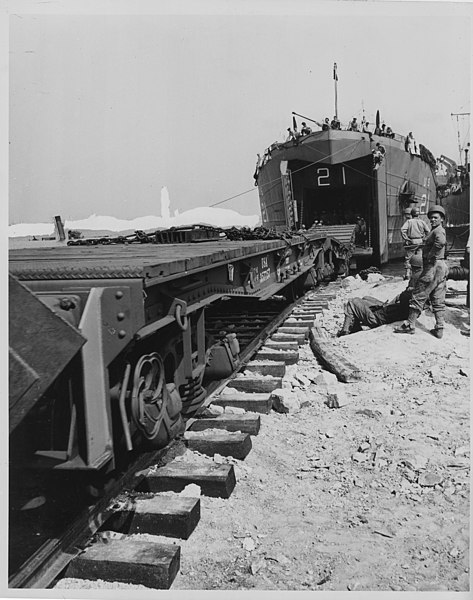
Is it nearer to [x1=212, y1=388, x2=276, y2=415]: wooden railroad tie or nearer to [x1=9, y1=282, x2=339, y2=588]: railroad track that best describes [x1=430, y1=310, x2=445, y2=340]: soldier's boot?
[x1=9, y1=282, x2=339, y2=588]: railroad track

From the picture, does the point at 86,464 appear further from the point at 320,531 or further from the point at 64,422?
the point at 320,531

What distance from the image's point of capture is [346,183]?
1952cm

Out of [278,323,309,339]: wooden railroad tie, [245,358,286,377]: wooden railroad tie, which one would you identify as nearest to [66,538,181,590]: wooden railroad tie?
[245,358,286,377]: wooden railroad tie

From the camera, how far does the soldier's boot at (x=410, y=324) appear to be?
7.14 metres

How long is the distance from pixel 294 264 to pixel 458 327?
100 inches

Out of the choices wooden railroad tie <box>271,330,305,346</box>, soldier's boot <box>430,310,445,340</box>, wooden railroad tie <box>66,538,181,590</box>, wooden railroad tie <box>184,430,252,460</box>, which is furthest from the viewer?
wooden railroad tie <box>271,330,305,346</box>

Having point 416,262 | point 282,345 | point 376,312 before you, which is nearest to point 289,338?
point 282,345

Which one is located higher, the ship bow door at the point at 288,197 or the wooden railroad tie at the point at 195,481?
the ship bow door at the point at 288,197

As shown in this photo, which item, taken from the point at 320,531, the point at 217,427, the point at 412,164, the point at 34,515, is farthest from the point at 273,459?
the point at 412,164

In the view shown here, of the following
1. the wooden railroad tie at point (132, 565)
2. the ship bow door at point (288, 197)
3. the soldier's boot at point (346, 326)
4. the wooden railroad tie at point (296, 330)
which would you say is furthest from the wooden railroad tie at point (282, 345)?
the ship bow door at point (288, 197)

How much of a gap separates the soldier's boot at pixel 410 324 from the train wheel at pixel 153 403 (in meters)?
4.18

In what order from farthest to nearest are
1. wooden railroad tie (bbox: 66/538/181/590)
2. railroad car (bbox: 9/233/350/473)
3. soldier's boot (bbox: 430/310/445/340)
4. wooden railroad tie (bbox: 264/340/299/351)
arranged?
soldier's boot (bbox: 430/310/445/340)
wooden railroad tie (bbox: 264/340/299/351)
wooden railroad tie (bbox: 66/538/181/590)
railroad car (bbox: 9/233/350/473)

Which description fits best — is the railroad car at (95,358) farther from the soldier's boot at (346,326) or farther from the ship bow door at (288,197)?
the ship bow door at (288,197)

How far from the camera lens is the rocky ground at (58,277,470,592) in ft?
9.19
